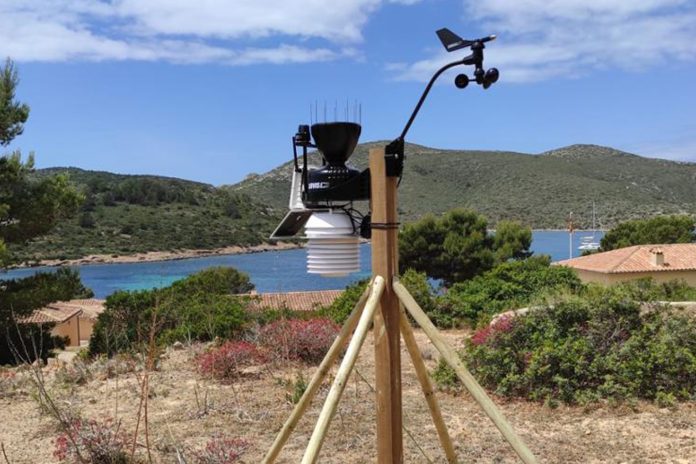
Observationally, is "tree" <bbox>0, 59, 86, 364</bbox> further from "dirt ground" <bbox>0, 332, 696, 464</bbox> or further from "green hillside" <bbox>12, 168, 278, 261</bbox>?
"green hillside" <bbox>12, 168, 278, 261</bbox>

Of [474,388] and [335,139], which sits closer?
[474,388]

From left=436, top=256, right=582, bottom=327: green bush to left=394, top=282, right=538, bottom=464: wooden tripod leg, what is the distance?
741 centimetres

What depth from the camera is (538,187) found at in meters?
62.0

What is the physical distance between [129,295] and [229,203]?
194 ft

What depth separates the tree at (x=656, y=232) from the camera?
36.8 meters

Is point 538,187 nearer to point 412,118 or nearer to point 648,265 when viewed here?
point 648,265

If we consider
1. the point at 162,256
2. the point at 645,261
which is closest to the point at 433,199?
the point at 162,256

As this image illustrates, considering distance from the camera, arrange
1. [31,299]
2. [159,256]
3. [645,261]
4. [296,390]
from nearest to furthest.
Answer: [296,390] < [31,299] < [645,261] < [159,256]

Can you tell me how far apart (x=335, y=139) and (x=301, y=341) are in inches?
163

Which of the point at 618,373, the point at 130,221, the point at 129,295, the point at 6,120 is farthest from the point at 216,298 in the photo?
the point at 130,221

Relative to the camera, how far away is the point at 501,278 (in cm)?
1197

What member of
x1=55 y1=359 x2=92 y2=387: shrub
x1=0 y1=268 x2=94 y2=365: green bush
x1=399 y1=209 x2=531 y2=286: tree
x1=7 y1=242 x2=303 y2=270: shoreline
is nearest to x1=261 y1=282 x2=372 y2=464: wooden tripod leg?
x1=55 y1=359 x2=92 y2=387: shrub

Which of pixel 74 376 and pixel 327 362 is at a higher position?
pixel 327 362

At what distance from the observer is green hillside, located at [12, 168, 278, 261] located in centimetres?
5788
